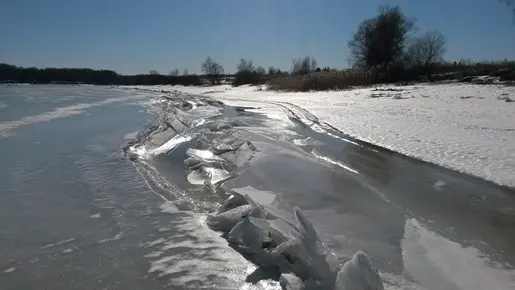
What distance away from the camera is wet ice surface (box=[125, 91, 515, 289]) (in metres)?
3.58

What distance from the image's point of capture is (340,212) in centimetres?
518

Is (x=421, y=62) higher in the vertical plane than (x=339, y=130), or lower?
higher

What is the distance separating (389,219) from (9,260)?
410 centimetres

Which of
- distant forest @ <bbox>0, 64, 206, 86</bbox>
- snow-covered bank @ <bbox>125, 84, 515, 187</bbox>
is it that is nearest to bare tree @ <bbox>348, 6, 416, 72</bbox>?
snow-covered bank @ <bbox>125, 84, 515, 187</bbox>

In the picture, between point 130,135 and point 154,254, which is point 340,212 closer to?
point 154,254

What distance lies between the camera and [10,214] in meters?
5.15

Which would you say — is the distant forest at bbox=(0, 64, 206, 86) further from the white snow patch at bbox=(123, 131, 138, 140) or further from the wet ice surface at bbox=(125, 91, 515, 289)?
the wet ice surface at bbox=(125, 91, 515, 289)

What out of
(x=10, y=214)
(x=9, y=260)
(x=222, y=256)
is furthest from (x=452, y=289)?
(x=10, y=214)

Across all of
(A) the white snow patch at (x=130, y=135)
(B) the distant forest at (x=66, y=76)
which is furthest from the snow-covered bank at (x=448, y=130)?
(B) the distant forest at (x=66, y=76)

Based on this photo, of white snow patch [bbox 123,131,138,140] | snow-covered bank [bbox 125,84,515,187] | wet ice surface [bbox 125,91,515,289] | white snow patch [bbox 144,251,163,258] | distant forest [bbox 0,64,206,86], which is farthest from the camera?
distant forest [bbox 0,64,206,86]

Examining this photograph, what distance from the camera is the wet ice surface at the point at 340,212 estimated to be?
11.7 ft

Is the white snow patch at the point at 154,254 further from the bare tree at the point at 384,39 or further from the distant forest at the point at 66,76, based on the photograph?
the distant forest at the point at 66,76

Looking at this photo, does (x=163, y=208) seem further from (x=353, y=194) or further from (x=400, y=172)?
(x=400, y=172)

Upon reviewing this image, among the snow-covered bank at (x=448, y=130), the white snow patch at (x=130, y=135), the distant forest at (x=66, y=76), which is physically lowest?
the white snow patch at (x=130, y=135)
